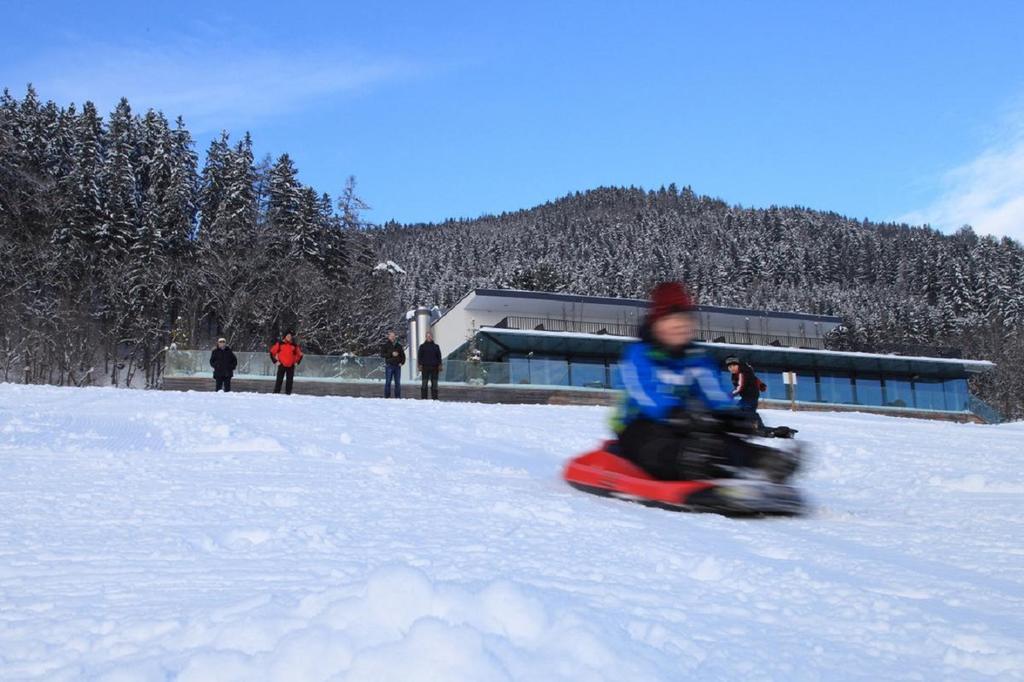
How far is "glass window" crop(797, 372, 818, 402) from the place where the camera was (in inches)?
1459

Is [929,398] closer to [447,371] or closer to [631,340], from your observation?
[631,340]

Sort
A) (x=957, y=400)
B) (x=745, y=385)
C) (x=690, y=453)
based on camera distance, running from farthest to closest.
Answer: (x=957, y=400) < (x=745, y=385) < (x=690, y=453)

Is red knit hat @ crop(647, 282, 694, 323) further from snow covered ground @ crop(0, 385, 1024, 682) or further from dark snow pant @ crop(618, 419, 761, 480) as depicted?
snow covered ground @ crop(0, 385, 1024, 682)

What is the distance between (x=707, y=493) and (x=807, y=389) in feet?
112

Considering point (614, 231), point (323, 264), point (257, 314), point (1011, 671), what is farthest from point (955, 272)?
point (1011, 671)

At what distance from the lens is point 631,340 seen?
32969mm

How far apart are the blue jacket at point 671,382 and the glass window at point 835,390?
34.3 metres

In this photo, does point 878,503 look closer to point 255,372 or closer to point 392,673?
point 392,673

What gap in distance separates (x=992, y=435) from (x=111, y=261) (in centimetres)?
4917

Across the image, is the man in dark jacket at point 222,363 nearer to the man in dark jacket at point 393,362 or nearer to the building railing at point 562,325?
the man in dark jacket at point 393,362

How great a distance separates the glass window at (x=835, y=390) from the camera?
38.0 m

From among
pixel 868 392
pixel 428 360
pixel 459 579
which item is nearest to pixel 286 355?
pixel 428 360

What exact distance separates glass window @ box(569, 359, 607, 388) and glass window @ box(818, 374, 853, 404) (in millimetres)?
11327

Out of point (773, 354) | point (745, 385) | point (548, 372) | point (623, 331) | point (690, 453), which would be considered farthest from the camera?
point (623, 331)
